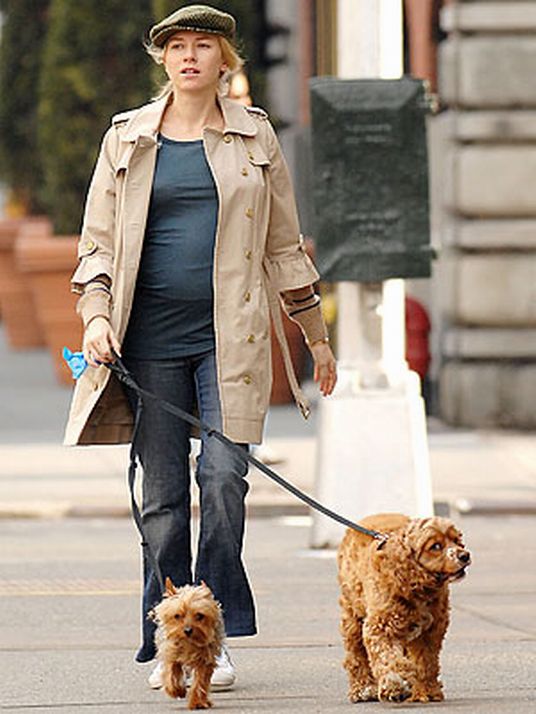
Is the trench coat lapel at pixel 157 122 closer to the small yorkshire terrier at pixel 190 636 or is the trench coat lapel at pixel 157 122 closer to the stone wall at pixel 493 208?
the small yorkshire terrier at pixel 190 636

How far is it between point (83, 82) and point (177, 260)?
15540 mm

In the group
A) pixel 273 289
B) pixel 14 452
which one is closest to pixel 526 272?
pixel 14 452

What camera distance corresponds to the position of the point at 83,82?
22.9m

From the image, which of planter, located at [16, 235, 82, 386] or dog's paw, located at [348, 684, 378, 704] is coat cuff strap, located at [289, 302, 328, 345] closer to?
dog's paw, located at [348, 684, 378, 704]

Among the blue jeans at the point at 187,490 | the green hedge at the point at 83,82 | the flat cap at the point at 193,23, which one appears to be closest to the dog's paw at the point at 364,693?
the blue jeans at the point at 187,490

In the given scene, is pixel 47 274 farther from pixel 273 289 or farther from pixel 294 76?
pixel 273 289

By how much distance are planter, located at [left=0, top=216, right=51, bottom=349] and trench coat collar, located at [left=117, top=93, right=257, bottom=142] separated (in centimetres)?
1881

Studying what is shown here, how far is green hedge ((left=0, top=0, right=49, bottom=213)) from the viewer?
93.4ft

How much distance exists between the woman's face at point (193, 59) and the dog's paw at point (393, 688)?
71.9 inches

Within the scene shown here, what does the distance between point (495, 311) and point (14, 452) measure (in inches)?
142

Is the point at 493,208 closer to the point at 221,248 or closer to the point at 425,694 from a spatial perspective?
the point at 221,248

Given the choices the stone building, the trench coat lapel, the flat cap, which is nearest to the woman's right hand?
the trench coat lapel

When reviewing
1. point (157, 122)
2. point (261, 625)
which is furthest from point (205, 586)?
point (261, 625)

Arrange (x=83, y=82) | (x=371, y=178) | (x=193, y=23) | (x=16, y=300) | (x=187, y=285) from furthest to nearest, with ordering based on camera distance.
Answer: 1. (x=16, y=300)
2. (x=83, y=82)
3. (x=371, y=178)
4. (x=187, y=285)
5. (x=193, y=23)
